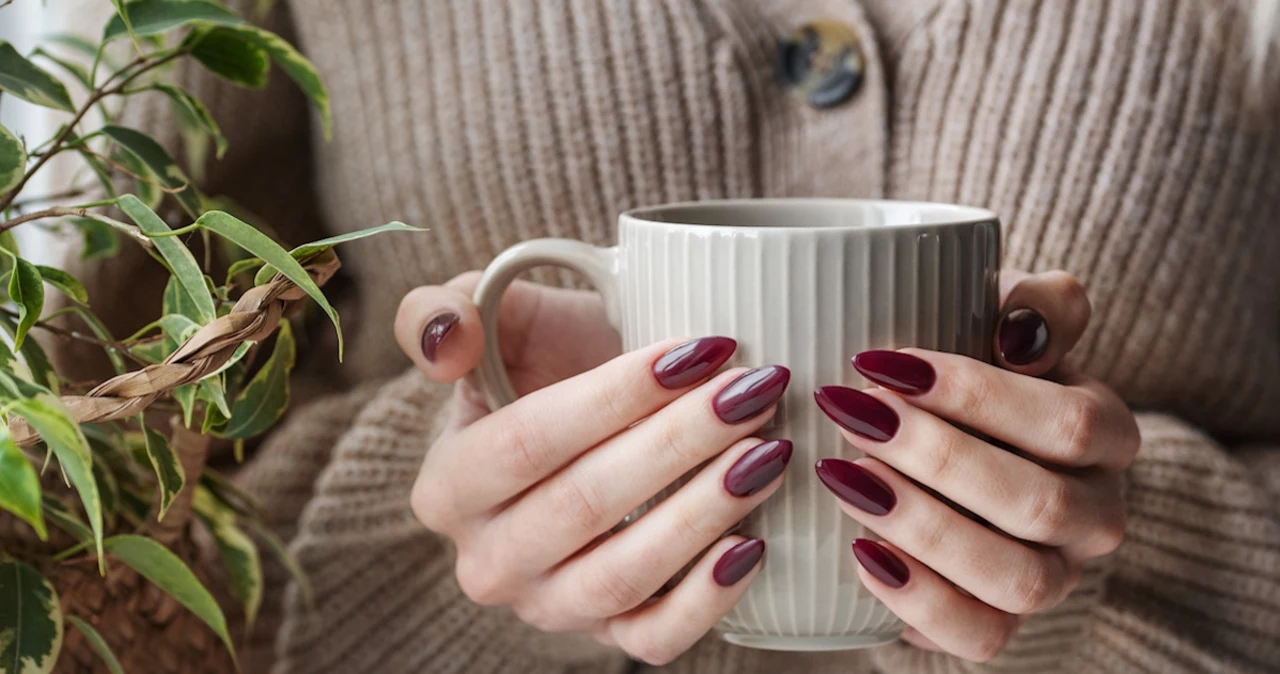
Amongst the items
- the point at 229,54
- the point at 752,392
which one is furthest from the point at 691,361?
the point at 229,54

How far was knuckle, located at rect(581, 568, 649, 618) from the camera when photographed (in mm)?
455

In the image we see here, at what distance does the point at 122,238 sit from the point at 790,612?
46 cm

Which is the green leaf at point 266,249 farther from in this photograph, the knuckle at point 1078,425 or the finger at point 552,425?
the knuckle at point 1078,425

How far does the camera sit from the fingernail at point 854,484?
39cm

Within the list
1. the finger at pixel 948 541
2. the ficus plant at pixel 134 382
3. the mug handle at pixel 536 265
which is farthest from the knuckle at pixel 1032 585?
the ficus plant at pixel 134 382

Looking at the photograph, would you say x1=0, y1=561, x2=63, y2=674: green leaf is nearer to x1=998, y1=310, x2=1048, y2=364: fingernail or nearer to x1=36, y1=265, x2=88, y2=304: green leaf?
x1=36, y1=265, x2=88, y2=304: green leaf

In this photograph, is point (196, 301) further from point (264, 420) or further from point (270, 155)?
point (270, 155)

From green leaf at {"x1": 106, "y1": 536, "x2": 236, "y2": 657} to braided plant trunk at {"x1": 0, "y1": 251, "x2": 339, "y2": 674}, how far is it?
0.19ft

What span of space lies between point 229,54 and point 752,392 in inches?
10.2

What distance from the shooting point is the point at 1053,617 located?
0.63 metres

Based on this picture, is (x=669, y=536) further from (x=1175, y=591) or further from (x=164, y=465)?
(x=1175, y=591)

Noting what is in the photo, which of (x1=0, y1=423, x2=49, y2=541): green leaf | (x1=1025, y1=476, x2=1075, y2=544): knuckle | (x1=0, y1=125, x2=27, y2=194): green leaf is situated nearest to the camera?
(x1=0, y1=423, x2=49, y2=541): green leaf

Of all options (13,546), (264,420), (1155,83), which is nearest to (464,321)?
(264,420)

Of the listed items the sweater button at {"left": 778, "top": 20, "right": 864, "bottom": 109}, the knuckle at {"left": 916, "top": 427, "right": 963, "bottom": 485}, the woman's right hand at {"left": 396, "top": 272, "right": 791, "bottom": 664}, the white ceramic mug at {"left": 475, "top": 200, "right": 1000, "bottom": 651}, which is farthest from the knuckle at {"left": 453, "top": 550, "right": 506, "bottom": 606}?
the sweater button at {"left": 778, "top": 20, "right": 864, "bottom": 109}
